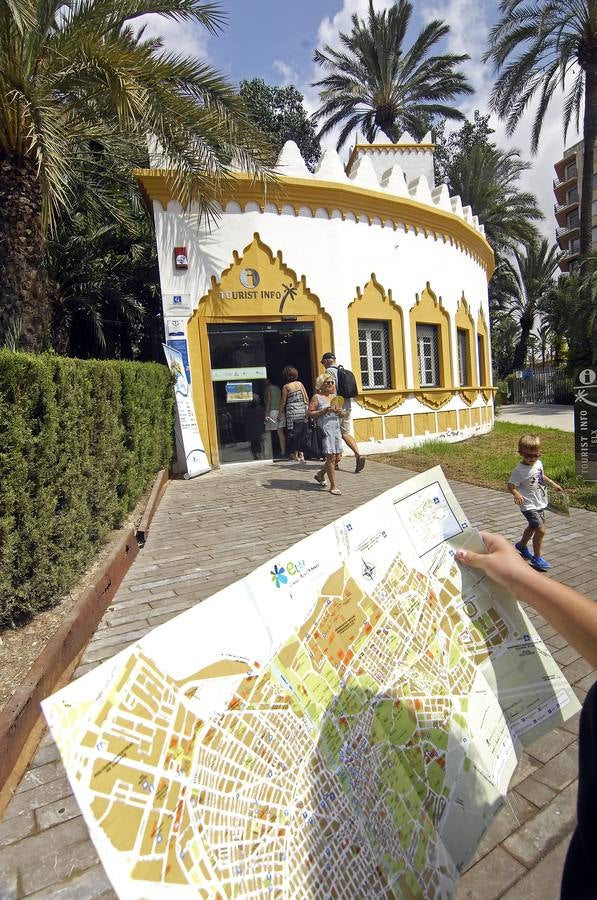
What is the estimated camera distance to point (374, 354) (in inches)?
489

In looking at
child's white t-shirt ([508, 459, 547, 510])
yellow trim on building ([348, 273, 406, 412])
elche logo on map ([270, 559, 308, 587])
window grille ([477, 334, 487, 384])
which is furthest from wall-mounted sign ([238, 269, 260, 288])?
elche logo on map ([270, 559, 308, 587])

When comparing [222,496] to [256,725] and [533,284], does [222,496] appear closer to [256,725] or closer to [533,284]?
[256,725]

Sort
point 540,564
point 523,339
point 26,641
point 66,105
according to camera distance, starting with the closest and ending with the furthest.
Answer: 1. point 26,641
2. point 540,564
3. point 66,105
4. point 523,339

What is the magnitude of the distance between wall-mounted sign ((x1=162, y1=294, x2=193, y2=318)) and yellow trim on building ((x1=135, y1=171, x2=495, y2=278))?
1.69m

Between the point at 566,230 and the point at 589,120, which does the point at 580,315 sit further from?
the point at 566,230

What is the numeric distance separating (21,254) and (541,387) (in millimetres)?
33507

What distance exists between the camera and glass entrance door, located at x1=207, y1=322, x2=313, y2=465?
35.0ft

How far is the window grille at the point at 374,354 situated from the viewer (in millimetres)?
12211

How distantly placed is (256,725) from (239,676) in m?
0.12

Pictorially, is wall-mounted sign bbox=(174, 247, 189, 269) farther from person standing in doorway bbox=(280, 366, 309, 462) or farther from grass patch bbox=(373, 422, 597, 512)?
grass patch bbox=(373, 422, 597, 512)

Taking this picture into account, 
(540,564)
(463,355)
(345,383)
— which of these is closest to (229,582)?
(540,564)

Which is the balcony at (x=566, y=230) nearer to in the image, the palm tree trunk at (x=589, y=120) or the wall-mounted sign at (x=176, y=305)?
the palm tree trunk at (x=589, y=120)

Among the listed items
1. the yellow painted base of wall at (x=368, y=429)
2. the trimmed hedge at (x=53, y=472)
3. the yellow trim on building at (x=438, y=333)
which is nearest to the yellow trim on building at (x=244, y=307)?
the yellow painted base of wall at (x=368, y=429)

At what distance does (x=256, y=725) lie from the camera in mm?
1217
